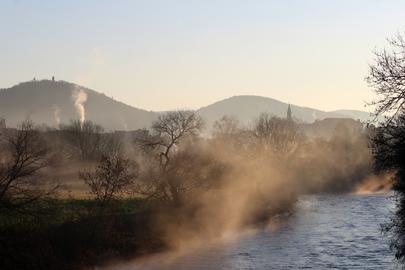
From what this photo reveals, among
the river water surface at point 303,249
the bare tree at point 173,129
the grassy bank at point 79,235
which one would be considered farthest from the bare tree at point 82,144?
the grassy bank at point 79,235

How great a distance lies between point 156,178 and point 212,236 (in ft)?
25.1

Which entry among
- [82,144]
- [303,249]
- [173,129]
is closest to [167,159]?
[173,129]

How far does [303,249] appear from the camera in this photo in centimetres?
4062

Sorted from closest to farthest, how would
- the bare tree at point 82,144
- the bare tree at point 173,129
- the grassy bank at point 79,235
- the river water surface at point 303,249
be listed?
the grassy bank at point 79,235
the river water surface at point 303,249
the bare tree at point 173,129
the bare tree at point 82,144

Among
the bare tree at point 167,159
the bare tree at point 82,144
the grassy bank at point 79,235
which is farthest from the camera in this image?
the bare tree at point 82,144

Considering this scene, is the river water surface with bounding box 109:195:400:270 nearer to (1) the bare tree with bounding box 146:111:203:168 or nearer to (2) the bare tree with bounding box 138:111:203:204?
(2) the bare tree with bounding box 138:111:203:204

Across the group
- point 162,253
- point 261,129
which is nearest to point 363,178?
point 261,129

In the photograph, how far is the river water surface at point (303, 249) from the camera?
35.7 m

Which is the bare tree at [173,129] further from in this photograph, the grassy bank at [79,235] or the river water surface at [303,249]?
the river water surface at [303,249]

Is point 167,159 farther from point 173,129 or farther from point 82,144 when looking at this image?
point 82,144

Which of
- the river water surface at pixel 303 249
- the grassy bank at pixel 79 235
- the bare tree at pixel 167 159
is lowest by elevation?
the river water surface at pixel 303 249

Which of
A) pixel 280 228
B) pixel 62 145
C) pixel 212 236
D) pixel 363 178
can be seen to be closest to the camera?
pixel 212 236

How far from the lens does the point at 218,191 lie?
194 ft

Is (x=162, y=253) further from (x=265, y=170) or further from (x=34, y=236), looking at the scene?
(x=265, y=170)
